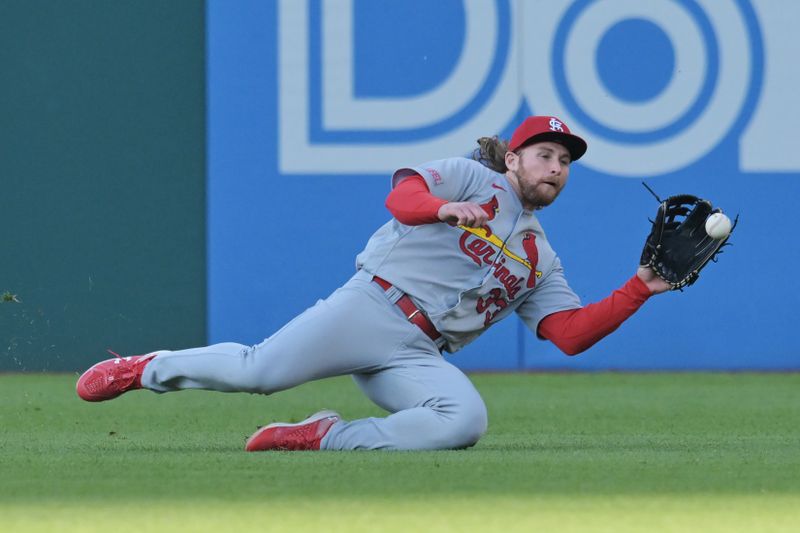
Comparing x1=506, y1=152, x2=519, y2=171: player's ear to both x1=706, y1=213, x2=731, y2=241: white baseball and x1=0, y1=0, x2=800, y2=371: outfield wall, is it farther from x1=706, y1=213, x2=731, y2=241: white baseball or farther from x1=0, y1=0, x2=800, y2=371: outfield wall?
x1=0, y1=0, x2=800, y2=371: outfield wall

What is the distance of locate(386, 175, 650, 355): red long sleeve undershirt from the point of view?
457 centimetres

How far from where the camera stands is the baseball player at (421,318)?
4.71 m

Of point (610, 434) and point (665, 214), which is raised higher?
point (665, 214)

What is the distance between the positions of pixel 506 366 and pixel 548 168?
4.10 metres

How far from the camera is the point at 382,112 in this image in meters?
8.84

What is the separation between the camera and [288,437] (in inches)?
186

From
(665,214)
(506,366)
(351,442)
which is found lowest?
(506,366)

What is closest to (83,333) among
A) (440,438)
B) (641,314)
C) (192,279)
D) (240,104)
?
(192,279)

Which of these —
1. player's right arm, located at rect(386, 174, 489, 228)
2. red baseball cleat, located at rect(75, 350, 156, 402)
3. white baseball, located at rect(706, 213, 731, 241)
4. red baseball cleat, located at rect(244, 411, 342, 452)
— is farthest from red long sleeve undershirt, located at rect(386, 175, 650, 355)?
red baseball cleat, located at rect(75, 350, 156, 402)

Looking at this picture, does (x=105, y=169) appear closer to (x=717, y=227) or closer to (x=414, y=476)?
(x=717, y=227)

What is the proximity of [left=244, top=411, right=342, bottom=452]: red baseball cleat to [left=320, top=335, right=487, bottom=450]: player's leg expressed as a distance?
0.10 ft

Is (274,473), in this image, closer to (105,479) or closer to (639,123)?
(105,479)

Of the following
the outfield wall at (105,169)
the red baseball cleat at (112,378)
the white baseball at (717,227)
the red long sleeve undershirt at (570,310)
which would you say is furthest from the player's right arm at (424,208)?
the outfield wall at (105,169)

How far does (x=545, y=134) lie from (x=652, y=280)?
0.57 m
